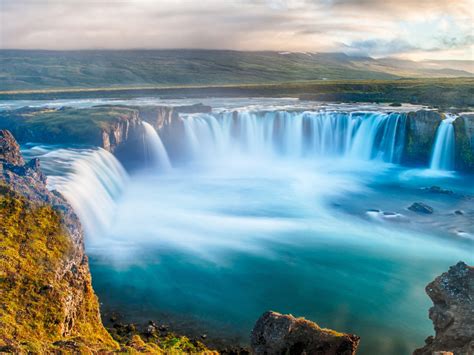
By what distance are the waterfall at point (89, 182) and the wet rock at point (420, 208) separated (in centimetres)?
2229

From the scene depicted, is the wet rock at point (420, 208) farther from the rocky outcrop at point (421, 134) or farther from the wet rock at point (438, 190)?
the rocky outcrop at point (421, 134)

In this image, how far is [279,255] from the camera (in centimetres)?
2552

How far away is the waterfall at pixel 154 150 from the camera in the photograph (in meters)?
47.9

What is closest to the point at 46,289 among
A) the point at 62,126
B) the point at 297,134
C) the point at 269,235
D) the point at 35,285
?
the point at 35,285

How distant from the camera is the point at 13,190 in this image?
13273mm

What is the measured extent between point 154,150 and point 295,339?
39618 mm

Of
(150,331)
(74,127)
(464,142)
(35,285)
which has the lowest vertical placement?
(150,331)

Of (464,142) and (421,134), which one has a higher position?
(421,134)

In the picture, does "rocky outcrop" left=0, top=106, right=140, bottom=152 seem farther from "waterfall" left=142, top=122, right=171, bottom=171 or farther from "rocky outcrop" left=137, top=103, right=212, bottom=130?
"rocky outcrop" left=137, top=103, right=212, bottom=130

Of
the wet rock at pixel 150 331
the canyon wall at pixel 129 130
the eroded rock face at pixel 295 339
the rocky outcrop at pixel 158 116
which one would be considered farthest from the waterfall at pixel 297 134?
the eroded rock face at pixel 295 339

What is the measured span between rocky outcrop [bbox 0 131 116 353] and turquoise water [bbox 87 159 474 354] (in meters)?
6.27

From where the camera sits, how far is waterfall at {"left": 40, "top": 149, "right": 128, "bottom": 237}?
25.8 metres

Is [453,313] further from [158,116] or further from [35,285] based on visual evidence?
[158,116]

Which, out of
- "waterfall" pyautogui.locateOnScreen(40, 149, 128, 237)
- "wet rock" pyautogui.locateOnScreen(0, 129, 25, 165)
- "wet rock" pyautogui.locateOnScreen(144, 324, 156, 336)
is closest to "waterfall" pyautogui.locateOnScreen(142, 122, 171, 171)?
"waterfall" pyautogui.locateOnScreen(40, 149, 128, 237)
